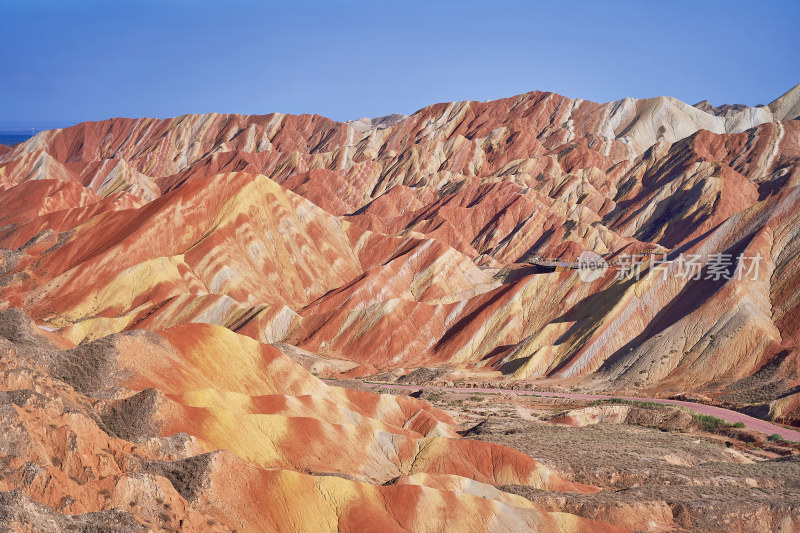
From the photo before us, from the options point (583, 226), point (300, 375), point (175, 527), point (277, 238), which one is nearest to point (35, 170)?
point (277, 238)

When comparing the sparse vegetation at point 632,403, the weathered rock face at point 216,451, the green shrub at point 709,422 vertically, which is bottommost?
the sparse vegetation at point 632,403

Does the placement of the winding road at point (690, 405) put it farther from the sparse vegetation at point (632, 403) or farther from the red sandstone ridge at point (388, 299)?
the red sandstone ridge at point (388, 299)

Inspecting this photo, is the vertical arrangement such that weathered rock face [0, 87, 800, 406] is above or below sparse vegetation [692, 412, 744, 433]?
above

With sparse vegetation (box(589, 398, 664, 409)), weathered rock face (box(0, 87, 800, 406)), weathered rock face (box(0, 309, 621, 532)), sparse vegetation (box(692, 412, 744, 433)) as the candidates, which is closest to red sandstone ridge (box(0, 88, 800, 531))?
weathered rock face (box(0, 309, 621, 532))

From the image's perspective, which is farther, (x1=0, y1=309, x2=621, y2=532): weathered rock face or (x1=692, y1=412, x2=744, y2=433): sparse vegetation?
(x1=692, y1=412, x2=744, y2=433): sparse vegetation

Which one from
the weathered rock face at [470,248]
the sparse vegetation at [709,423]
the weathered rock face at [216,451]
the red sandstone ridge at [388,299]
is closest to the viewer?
the weathered rock face at [216,451]

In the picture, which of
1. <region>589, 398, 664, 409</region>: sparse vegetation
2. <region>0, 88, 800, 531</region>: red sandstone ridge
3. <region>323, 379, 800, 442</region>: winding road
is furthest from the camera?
<region>589, 398, 664, 409</region>: sparse vegetation

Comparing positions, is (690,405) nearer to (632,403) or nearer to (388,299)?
(632,403)

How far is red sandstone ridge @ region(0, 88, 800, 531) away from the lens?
102ft

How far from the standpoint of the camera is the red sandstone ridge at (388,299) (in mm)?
31047

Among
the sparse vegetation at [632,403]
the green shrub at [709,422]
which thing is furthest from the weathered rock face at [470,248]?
the green shrub at [709,422]

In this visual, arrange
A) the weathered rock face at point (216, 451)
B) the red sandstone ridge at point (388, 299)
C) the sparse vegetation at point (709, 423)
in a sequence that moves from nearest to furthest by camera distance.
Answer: the weathered rock face at point (216, 451) → the red sandstone ridge at point (388, 299) → the sparse vegetation at point (709, 423)

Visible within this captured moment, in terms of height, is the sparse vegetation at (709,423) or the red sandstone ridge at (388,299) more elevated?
the red sandstone ridge at (388,299)

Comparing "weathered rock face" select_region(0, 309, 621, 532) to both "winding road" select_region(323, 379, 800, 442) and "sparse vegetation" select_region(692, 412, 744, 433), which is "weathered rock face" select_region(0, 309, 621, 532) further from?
"winding road" select_region(323, 379, 800, 442)
